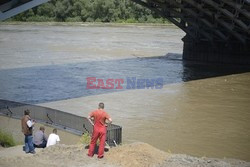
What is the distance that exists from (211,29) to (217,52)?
9.60 ft

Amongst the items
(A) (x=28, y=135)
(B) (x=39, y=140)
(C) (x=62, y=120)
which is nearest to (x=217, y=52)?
(C) (x=62, y=120)

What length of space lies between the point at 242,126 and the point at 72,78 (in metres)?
10.8

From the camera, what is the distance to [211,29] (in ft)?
95.0

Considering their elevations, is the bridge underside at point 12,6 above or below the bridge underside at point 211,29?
above

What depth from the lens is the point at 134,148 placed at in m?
9.40

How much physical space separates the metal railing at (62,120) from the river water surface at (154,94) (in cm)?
140

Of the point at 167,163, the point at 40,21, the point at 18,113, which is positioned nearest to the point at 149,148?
the point at 167,163

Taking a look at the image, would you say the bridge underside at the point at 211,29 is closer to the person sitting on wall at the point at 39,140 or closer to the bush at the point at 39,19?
the person sitting on wall at the point at 39,140

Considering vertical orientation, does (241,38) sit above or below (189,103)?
above

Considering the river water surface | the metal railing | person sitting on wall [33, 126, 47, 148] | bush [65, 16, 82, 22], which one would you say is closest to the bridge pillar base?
the river water surface

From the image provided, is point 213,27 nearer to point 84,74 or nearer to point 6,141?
point 84,74

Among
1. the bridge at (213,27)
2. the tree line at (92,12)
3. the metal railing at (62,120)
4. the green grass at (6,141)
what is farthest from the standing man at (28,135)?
the tree line at (92,12)

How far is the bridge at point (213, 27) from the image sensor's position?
25.0m

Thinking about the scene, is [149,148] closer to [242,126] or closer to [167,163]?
[167,163]
